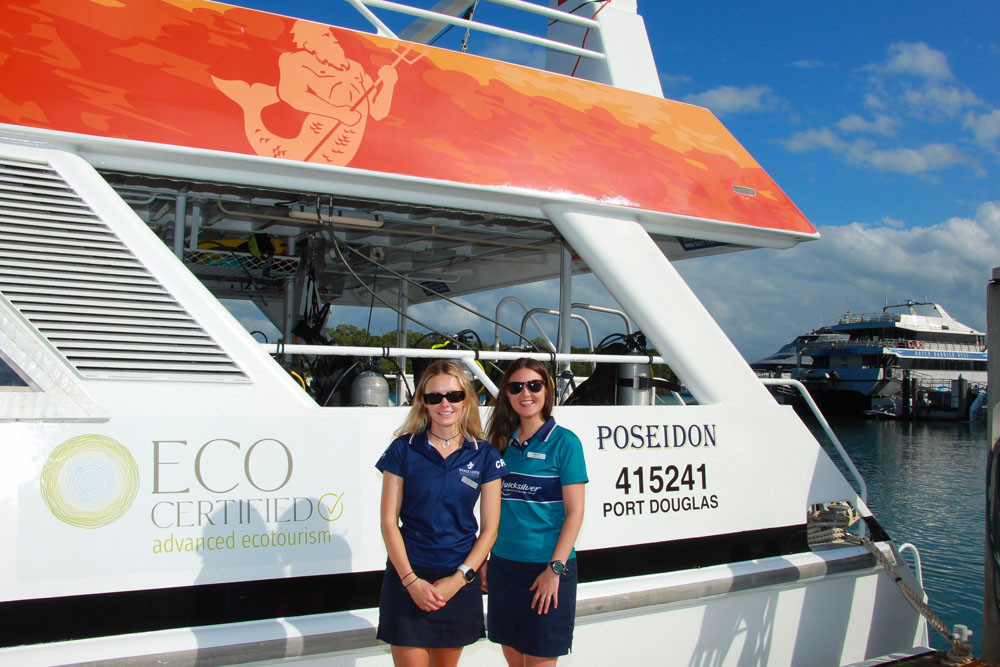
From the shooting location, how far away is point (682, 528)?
3.39 m

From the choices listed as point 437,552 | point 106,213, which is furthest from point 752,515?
point 106,213

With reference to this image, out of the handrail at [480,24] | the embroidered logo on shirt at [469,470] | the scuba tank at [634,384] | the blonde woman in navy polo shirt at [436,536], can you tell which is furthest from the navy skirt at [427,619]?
the handrail at [480,24]

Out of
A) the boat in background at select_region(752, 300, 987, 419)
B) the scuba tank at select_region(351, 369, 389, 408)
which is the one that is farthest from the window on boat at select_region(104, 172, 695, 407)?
the boat in background at select_region(752, 300, 987, 419)

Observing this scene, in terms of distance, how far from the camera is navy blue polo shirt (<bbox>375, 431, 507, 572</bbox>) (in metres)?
2.12

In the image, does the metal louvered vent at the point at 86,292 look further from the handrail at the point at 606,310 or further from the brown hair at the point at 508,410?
the handrail at the point at 606,310

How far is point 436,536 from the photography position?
212 centimetres

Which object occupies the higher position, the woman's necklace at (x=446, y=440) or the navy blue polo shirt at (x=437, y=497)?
the woman's necklace at (x=446, y=440)

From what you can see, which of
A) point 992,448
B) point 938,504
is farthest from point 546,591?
point 938,504

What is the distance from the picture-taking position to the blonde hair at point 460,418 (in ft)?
7.29

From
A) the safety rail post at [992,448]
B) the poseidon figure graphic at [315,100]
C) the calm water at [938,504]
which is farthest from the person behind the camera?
the calm water at [938,504]

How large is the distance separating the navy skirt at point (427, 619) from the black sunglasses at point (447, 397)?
47 centimetres

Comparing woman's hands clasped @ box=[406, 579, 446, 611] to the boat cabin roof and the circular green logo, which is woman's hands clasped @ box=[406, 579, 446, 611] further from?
the boat cabin roof

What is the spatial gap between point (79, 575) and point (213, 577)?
392 millimetres

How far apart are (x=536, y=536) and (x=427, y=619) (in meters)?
0.39
